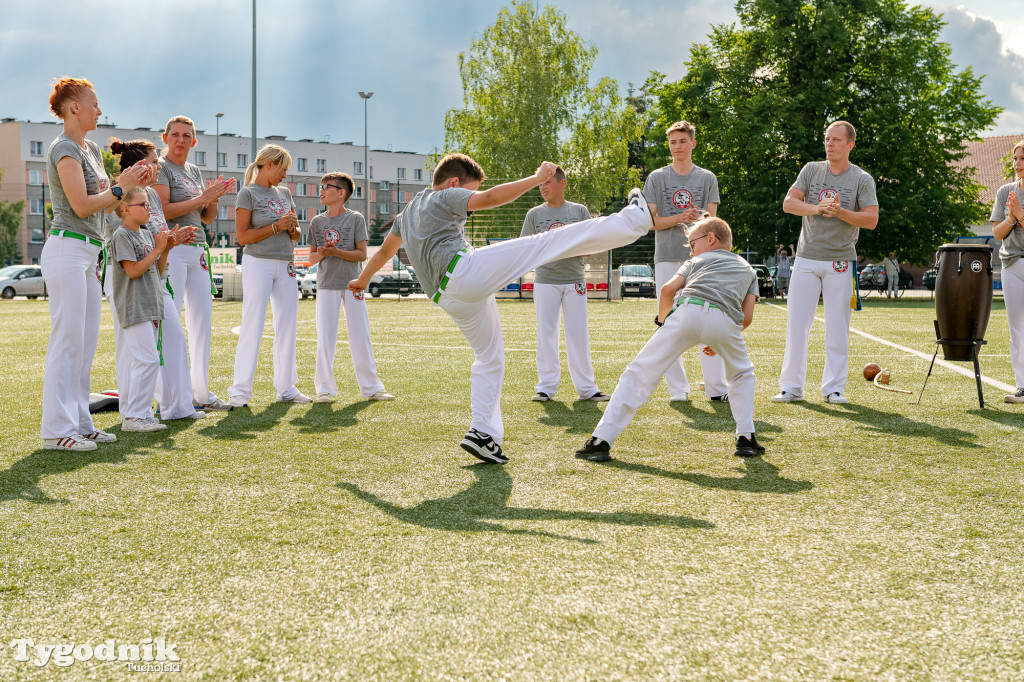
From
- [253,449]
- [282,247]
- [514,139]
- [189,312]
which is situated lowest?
[253,449]

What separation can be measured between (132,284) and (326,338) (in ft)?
6.86

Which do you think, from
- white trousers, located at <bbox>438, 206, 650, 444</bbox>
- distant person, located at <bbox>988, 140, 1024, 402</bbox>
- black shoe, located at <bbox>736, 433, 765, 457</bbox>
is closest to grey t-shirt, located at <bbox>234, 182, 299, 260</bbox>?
white trousers, located at <bbox>438, 206, 650, 444</bbox>

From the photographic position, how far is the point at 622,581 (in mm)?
3076

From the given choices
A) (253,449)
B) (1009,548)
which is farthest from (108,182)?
(1009,548)

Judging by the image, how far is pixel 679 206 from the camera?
25.3 ft

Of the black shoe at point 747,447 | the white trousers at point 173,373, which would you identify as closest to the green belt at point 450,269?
the black shoe at point 747,447

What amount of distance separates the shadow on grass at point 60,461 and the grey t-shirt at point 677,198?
4.17 metres

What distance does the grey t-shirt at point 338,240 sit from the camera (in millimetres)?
8039

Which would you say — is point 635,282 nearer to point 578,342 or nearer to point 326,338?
point 578,342

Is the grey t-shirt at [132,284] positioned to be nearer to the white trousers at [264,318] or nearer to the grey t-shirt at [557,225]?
the white trousers at [264,318]

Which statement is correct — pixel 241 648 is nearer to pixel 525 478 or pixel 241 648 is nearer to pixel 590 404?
pixel 525 478

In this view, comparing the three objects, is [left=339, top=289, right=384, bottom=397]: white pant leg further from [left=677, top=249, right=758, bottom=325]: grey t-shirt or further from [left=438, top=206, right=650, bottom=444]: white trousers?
[left=677, top=249, right=758, bottom=325]: grey t-shirt

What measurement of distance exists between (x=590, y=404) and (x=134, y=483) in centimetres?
392

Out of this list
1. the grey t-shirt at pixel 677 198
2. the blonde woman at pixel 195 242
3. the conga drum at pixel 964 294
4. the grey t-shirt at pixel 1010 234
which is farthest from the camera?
the grey t-shirt at pixel 677 198
